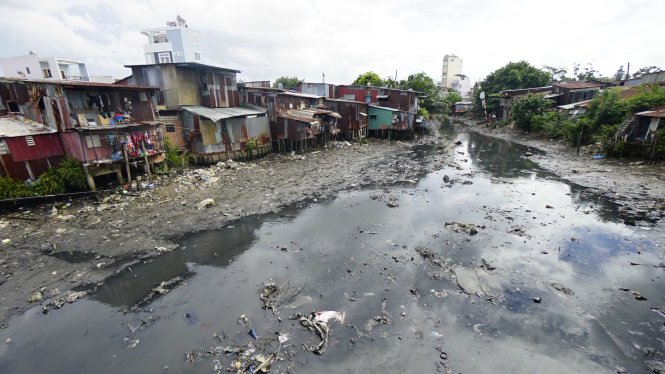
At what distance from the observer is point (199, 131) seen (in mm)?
19234

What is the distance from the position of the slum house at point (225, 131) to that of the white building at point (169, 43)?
111ft

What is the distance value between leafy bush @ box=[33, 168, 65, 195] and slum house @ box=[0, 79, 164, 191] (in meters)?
1.10

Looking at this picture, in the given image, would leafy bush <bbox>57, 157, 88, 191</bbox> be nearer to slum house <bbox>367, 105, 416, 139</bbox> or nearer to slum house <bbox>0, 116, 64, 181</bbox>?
slum house <bbox>0, 116, 64, 181</bbox>

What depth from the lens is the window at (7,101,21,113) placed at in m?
15.5

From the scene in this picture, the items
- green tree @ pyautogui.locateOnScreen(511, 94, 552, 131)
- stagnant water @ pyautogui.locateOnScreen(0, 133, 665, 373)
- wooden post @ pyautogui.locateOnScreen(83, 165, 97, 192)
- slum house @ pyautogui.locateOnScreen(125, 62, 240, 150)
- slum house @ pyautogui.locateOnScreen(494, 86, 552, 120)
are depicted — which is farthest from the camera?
slum house @ pyautogui.locateOnScreen(494, 86, 552, 120)

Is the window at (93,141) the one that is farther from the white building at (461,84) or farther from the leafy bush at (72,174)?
the white building at (461,84)

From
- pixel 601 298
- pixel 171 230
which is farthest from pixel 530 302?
pixel 171 230

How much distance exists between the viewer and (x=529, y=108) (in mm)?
32750

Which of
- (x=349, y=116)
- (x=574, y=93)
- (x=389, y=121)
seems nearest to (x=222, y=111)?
(x=349, y=116)

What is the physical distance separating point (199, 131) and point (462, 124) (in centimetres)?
4381

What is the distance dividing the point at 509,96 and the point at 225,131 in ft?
130

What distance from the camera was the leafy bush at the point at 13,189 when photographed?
485 inches

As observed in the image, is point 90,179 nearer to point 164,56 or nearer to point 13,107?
point 13,107

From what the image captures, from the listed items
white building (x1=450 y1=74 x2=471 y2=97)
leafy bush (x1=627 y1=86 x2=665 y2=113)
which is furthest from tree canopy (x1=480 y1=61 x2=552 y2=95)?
white building (x1=450 y1=74 x2=471 y2=97)
